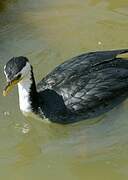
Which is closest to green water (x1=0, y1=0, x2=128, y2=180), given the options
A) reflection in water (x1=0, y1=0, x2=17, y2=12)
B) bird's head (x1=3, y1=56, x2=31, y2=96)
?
reflection in water (x1=0, y1=0, x2=17, y2=12)

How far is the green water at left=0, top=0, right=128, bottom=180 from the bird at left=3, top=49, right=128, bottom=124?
19 centimetres

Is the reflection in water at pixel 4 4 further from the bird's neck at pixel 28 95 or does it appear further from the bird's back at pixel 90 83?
the bird's neck at pixel 28 95

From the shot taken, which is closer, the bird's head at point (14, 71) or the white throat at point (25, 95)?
the bird's head at point (14, 71)

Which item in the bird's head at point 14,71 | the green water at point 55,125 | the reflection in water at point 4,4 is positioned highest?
the bird's head at point 14,71

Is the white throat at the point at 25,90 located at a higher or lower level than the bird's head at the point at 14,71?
lower

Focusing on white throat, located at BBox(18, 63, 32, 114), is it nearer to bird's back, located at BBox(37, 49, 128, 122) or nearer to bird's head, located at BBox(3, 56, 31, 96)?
bird's head, located at BBox(3, 56, 31, 96)

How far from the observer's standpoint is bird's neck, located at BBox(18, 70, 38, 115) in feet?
24.4

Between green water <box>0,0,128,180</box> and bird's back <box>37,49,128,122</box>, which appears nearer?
green water <box>0,0,128,180</box>

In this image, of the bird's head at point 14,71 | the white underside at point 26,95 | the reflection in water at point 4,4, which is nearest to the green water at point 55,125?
the reflection in water at point 4,4

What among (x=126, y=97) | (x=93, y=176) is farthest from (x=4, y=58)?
(x=93, y=176)

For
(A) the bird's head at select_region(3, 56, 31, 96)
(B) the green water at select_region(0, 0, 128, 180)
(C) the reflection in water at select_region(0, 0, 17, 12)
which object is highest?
(A) the bird's head at select_region(3, 56, 31, 96)

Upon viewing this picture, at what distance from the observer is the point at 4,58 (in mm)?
8750

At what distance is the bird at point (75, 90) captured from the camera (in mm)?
7473

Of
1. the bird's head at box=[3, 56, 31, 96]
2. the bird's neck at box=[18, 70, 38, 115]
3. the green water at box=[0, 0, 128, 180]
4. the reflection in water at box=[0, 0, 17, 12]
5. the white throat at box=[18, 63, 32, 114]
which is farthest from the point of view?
the reflection in water at box=[0, 0, 17, 12]
